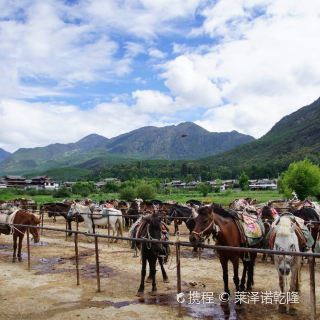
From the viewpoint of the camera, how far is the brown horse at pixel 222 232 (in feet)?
25.7

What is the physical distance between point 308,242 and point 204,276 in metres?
3.14

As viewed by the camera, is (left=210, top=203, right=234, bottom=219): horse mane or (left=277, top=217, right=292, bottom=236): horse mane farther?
(left=210, top=203, right=234, bottom=219): horse mane

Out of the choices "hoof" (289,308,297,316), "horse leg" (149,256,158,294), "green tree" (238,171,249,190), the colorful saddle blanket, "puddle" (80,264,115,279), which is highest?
"green tree" (238,171,249,190)

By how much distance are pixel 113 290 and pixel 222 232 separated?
315cm

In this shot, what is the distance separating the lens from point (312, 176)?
59.1 metres

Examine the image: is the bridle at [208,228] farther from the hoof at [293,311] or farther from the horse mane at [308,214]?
the horse mane at [308,214]

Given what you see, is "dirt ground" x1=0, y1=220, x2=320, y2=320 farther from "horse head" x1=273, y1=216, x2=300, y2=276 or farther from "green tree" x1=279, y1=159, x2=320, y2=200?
"green tree" x1=279, y1=159, x2=320, y2=200

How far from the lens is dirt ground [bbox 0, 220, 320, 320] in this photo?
25.8 ft

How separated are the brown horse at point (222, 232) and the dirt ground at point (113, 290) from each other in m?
0.70

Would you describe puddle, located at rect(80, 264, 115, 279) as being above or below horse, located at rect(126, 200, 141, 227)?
below

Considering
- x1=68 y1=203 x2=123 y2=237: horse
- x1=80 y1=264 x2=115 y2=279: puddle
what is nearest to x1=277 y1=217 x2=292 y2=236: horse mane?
x1=80 y1=264 x2=115 y2=279: puddle

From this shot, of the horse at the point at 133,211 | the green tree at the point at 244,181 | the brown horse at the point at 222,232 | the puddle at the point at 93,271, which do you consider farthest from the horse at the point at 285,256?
the green tree at the point at 244,181

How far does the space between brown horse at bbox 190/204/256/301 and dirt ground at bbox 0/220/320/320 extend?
70 cm

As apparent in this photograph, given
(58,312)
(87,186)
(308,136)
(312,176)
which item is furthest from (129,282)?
(308,136)
